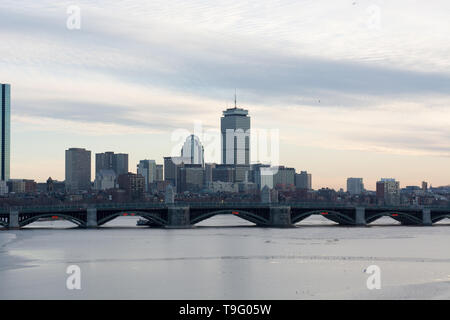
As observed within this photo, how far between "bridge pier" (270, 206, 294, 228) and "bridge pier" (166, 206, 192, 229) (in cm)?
1828

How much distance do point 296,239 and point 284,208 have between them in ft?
118

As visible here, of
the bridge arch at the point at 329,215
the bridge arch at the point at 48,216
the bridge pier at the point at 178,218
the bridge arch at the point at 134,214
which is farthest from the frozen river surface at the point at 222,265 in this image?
the bridge arch at the point at 329,215

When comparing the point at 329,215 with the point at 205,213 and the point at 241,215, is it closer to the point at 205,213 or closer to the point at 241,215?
the point at 241,215

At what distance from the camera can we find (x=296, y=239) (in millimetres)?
122750

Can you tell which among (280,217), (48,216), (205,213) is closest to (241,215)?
(280,217)

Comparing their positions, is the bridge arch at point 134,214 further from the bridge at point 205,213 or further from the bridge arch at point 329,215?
the bridge arch at point 329,215

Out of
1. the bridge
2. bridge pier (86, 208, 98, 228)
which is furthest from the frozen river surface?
bridge pier (86, 208, 98, 228)

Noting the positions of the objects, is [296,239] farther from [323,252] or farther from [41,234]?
[41,234]

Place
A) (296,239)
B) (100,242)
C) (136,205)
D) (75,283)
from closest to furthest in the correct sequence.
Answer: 1. (75,283)
2. (100,242)
3. (296,239)
4. (136,205)

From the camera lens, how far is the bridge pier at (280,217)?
514 feet

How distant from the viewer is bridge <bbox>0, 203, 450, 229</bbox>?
5546 inches

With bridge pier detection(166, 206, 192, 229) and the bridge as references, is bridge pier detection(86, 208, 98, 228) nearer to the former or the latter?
the bridge

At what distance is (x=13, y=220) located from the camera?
13738 centimetres

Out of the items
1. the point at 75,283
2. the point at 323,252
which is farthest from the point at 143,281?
the point at 323,252
